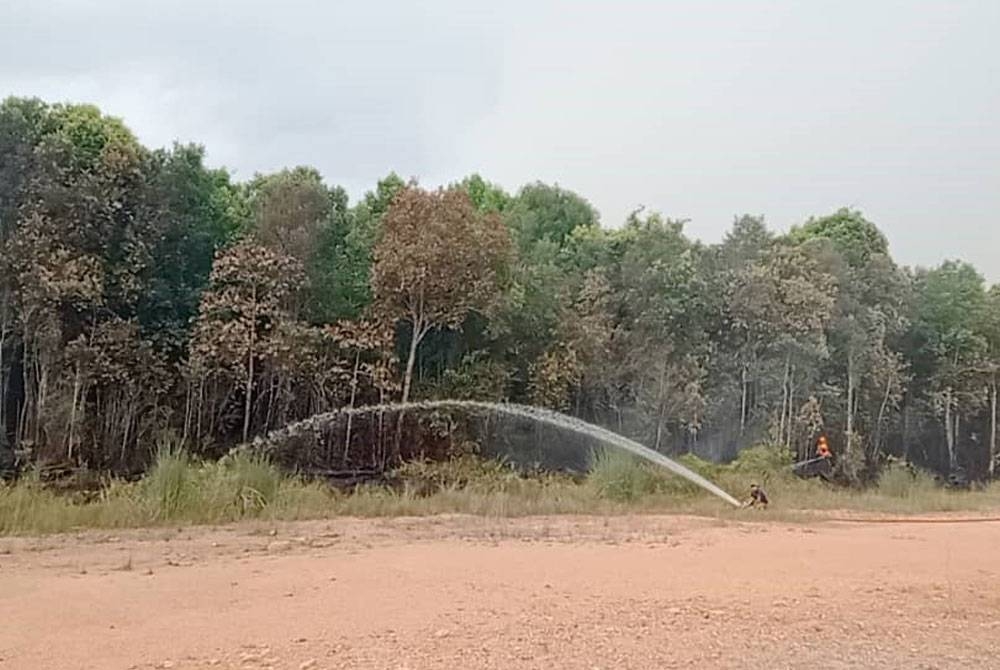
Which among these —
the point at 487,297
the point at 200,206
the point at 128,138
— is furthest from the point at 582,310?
the point at 128,138

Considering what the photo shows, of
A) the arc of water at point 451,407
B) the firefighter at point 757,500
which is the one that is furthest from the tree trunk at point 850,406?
the firefighter at point 757,500

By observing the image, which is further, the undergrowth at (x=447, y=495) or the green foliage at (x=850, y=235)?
the green foliage at (x=850, y=235)

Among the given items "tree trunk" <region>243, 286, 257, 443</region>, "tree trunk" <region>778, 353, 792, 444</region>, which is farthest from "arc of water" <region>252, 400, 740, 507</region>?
"tree trunk" <region>778, 353, 792, 444</region>

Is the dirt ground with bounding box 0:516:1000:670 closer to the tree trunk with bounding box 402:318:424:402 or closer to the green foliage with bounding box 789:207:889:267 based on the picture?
the tree trunk with bounding box 402:318:424:402

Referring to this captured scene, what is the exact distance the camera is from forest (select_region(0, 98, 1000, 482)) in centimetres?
2027

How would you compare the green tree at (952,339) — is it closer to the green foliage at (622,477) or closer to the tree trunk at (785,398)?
the tree trunk at (785,398)

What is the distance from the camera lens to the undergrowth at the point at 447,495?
11.7 metres

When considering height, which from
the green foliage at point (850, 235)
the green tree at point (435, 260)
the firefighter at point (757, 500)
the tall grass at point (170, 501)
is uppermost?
the green foliage at point (850, 235)

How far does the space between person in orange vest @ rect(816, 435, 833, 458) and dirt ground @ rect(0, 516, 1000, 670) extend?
14.8 metres

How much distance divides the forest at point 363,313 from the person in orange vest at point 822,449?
0.32m

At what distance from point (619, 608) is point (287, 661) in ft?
7.74

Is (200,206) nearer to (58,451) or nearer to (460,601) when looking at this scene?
(58,451)

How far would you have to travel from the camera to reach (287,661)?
17.0 ft

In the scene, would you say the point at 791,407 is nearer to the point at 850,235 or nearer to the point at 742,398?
the point at 742,398
